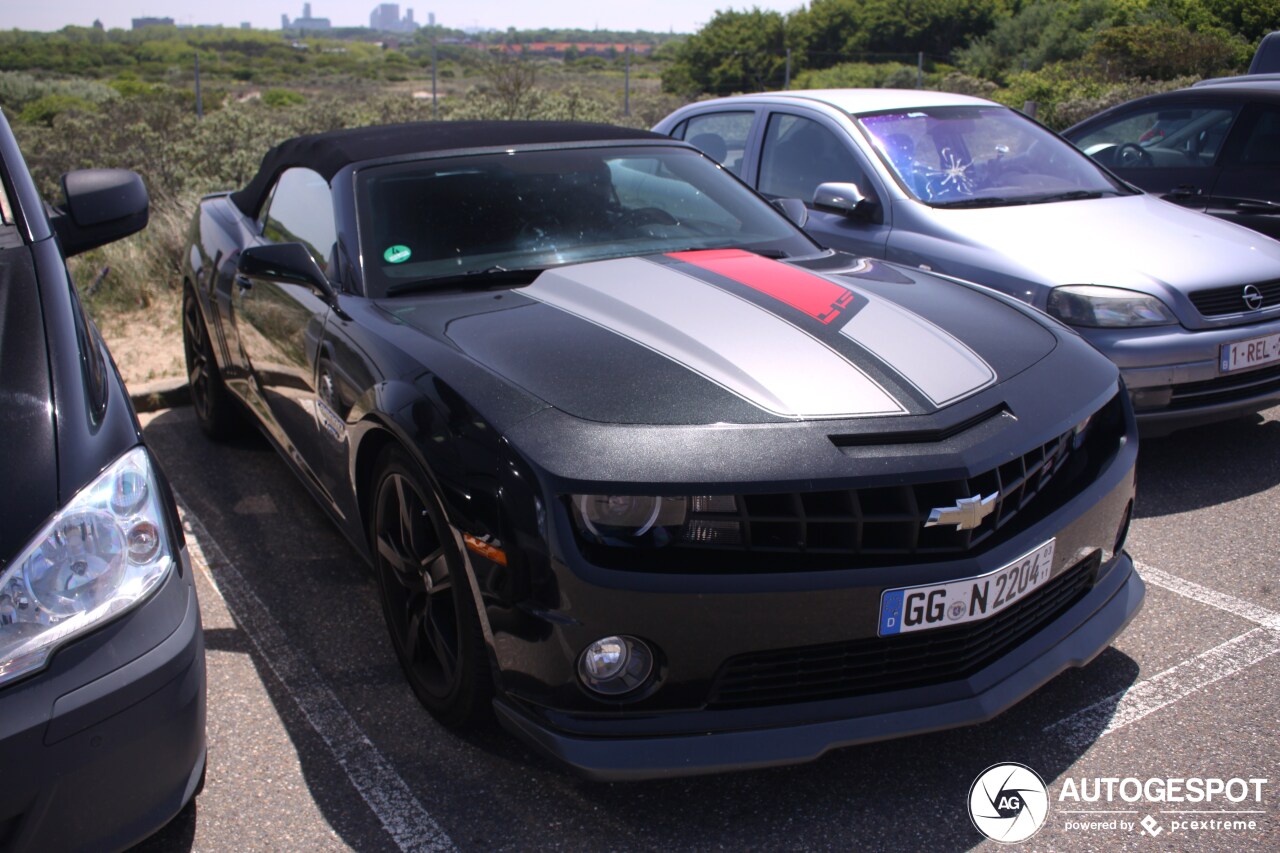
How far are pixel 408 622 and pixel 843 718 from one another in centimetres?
115

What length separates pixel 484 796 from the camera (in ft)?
7.96

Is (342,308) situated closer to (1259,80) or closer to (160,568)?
(160,568)

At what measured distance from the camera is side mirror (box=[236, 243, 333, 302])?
10.4 feet

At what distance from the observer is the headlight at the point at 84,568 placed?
1775 millimetres

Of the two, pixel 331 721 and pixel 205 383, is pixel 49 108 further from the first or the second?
pixel 331 721

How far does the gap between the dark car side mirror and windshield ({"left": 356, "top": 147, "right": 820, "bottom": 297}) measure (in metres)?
1.09

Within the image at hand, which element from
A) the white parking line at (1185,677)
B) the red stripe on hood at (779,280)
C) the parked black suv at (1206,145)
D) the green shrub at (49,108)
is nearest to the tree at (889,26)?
the green shrub at (49,108)

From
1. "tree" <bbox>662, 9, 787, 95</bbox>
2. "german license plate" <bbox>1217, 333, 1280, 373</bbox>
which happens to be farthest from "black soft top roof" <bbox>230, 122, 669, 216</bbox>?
"tree" <bbox>662, 9, 787, 95</bbox>

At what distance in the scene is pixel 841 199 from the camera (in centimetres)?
482

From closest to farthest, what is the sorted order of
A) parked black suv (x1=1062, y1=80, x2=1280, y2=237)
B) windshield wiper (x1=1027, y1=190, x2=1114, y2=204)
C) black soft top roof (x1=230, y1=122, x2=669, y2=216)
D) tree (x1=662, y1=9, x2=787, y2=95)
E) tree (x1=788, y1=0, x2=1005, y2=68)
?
black soft top roof (x1=230, y1=122, x2=669, y2=216) → windshield wiper (x1=1027, y1=190, x2=1114, y2=204) → parked black suv (x1=1062, y1=80, x2=1280, y2=237) → tree (x1=788, y1=0, x2=1005, y2=68) → tree (x1=662, y1=9, x2=787, y2=95)

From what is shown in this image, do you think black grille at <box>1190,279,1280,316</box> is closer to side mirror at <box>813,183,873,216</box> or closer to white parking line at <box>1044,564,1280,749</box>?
white parking line at <box>1044,564,1280,749</box>

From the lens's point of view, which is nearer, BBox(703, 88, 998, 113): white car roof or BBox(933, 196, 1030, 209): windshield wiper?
BBox(933, 196, 1030, 209): windshield wiper

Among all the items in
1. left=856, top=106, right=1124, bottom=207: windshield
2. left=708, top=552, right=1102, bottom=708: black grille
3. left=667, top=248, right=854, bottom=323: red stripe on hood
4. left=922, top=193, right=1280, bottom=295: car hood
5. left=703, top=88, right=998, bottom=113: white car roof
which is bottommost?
left=708, top=552, right=1102, bottom=708: black grille

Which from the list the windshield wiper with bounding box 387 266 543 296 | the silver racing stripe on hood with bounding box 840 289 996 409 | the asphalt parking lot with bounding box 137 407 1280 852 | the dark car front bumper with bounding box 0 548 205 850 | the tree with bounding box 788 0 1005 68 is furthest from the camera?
the tree with bounding box 788 0 1005 68
